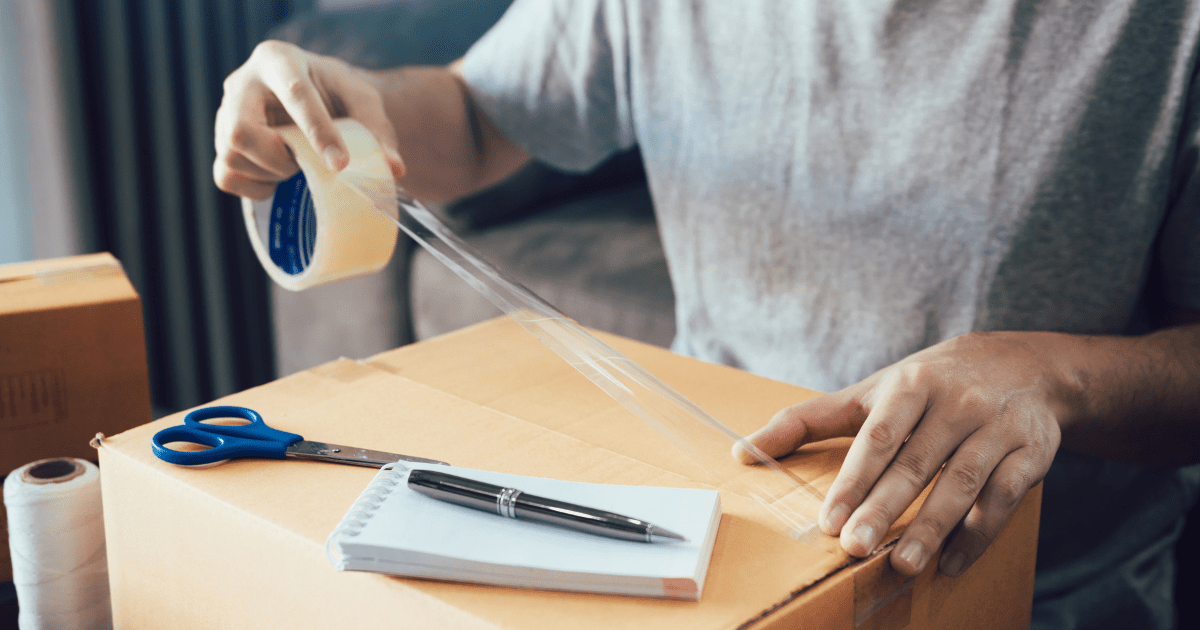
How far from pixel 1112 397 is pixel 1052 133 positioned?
240 mm

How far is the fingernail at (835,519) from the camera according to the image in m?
0.39

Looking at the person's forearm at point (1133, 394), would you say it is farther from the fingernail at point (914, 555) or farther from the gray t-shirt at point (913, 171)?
the fingernail at point (914, 555)

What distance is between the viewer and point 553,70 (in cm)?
94

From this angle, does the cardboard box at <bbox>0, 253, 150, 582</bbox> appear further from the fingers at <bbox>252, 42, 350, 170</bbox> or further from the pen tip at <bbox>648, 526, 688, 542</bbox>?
the pen tip at <bbox>648, 526, 688, 542</bbox>

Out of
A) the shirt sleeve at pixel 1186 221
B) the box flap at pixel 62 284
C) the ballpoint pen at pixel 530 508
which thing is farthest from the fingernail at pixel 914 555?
the box flap at pixel 62 284

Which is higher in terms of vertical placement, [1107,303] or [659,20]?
[659,20]

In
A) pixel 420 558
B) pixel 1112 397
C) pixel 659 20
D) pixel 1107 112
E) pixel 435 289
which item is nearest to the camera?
pixel 420 558

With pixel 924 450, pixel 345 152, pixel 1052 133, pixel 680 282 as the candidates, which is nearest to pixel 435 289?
pixel 680 282

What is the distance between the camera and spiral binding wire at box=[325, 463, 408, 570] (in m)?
0.36

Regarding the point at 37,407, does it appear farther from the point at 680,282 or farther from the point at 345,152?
the point at 680,282

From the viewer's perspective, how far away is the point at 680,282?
3.17 feet

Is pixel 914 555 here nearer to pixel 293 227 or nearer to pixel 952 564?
pixel 952 564

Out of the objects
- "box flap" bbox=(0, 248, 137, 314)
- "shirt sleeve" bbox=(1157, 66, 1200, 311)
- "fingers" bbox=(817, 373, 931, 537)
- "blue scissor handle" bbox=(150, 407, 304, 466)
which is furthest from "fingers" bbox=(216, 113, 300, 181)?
"shirt sleeve" bbox=(1157, 66, 1200, 311)

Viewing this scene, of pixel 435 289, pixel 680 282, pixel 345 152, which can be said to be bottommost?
pixel 435 289
